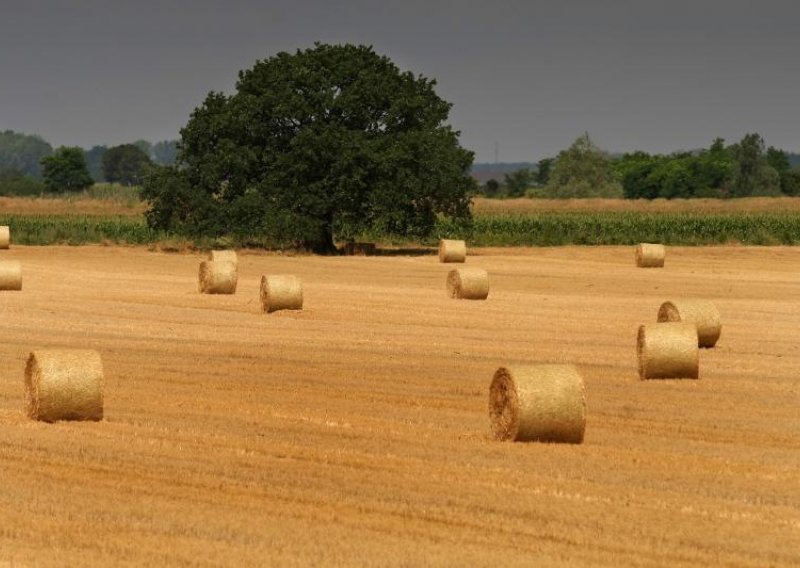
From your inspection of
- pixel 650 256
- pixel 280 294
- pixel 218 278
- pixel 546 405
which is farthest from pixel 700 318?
pixel 650 256

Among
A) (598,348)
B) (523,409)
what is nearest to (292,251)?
(598,348)

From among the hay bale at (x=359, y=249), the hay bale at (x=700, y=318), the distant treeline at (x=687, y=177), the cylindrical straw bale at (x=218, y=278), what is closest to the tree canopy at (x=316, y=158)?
the hay bale at (x=359, y=249)

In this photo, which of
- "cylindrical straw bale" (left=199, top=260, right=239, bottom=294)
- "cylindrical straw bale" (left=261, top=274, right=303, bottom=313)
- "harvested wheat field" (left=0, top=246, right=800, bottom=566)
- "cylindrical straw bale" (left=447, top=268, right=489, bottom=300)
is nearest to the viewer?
"harvested wheat field" (left=0, top=246, right=800, bottom=566)

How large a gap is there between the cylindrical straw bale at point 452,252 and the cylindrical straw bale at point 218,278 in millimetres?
16879

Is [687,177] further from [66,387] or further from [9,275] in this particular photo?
[66,387]

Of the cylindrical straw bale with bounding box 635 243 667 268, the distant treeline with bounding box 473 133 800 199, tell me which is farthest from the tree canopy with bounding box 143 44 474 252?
the distant treeline with bounding box 473 133 800 199

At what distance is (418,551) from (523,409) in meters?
4.95

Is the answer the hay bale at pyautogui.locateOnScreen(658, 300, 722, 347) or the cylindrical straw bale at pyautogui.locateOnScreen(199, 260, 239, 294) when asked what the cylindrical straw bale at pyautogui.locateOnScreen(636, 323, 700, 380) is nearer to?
the hay bale at pyautogui.locateOnScreen(658, 300, 722, 347)

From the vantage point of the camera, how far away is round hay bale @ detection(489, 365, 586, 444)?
18141mm

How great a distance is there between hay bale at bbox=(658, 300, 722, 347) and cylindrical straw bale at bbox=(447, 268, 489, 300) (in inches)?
426

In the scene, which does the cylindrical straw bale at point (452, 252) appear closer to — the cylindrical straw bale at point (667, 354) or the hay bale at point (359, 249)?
the hay bale at point (359, 249)

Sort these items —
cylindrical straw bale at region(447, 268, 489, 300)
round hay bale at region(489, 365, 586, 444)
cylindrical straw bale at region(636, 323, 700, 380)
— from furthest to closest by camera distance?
cylindrical straw bale at region(447, 268, 489, 300) → cylindrical straw bale at region(636, 323, 700, 380) → round hay bale at region(489, 365, 586, 444)

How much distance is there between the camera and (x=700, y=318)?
94.6 ft

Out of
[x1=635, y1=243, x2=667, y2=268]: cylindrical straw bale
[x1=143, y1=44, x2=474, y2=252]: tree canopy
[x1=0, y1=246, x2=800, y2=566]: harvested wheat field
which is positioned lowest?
[x1=0, y1=246, x2=800, y2=566]: harvested wheat field
